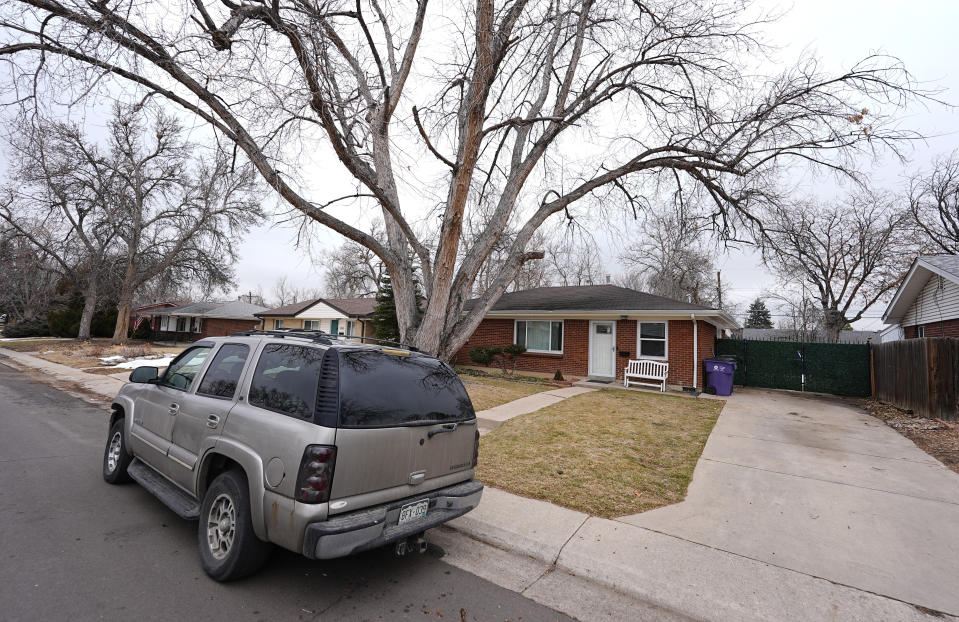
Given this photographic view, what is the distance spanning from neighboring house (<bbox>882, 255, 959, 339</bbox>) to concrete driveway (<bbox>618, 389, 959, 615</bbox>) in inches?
319

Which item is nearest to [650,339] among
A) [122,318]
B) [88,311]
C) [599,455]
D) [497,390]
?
[497,390]

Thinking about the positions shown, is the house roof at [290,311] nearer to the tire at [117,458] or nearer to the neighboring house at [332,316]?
the neighboring house at [332,316]

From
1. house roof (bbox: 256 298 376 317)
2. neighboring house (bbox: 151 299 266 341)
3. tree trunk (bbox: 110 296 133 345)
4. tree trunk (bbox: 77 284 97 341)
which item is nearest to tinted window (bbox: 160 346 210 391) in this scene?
house roof (bbox: 256 298 376 317)

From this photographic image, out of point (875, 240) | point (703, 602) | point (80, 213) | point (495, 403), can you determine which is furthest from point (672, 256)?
point (80, 213)

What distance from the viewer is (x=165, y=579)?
290cm

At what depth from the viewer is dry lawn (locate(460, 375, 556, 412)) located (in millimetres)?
10398

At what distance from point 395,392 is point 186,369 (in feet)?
8.17

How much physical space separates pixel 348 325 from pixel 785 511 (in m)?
26.3

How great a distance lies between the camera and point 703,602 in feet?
9.53

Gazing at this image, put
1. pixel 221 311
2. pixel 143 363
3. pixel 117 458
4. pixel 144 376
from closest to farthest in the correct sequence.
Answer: pixel 144 376 < pixel 117 458 < pixel 143 363 < pixel 221 311

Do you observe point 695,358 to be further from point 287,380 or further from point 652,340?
point 287,380

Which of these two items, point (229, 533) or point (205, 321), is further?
point (205, 321)

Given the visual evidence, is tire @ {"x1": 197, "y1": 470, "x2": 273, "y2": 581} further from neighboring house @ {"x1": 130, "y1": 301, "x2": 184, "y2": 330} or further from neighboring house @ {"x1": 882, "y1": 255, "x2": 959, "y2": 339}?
neighboring house @ {"x1": 130, "y1": 301, "x2": 184, "y2": 330}

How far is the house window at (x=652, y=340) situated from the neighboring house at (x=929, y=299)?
744 cm
